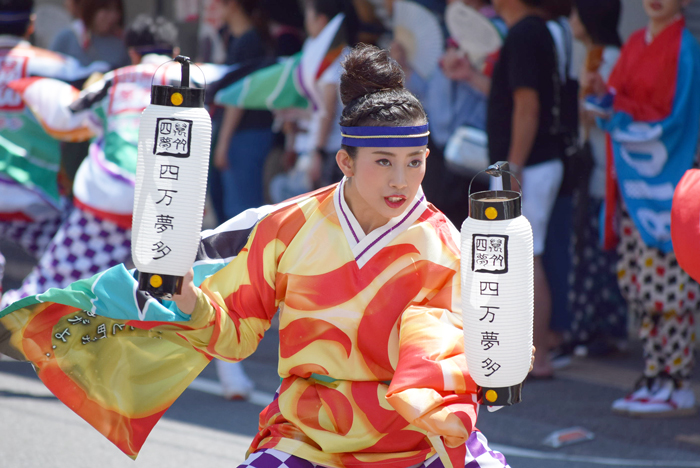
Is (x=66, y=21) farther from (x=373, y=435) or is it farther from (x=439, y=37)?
(x=373, y=435)

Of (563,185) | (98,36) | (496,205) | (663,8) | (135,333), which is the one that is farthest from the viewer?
(98,36)

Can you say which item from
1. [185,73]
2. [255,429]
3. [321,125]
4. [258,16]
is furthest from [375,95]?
[258,16]

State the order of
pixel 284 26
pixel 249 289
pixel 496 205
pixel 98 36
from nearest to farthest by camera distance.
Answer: pixel 496 205 → pixel 249 289 → pixel 284 26 → pixel 98 36

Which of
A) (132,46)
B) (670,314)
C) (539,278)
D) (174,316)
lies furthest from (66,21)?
(174,316)

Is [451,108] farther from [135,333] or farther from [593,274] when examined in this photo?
[135,333]

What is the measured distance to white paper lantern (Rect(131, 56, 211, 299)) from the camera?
2154 millimetres

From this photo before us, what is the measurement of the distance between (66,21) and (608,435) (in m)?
7.56

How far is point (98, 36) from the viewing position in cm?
758

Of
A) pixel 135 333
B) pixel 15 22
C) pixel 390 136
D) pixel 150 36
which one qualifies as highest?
pixel 15 22

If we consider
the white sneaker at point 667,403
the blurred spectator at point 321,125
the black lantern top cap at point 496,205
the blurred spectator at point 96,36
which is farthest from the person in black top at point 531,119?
A: the blurred spectator at point 96,36

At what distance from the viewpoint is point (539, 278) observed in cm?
505

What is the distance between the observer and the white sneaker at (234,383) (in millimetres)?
5148

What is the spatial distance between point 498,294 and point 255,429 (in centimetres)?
283

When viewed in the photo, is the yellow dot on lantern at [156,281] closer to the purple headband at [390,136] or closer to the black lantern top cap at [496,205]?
the purple headband at [390,136]
